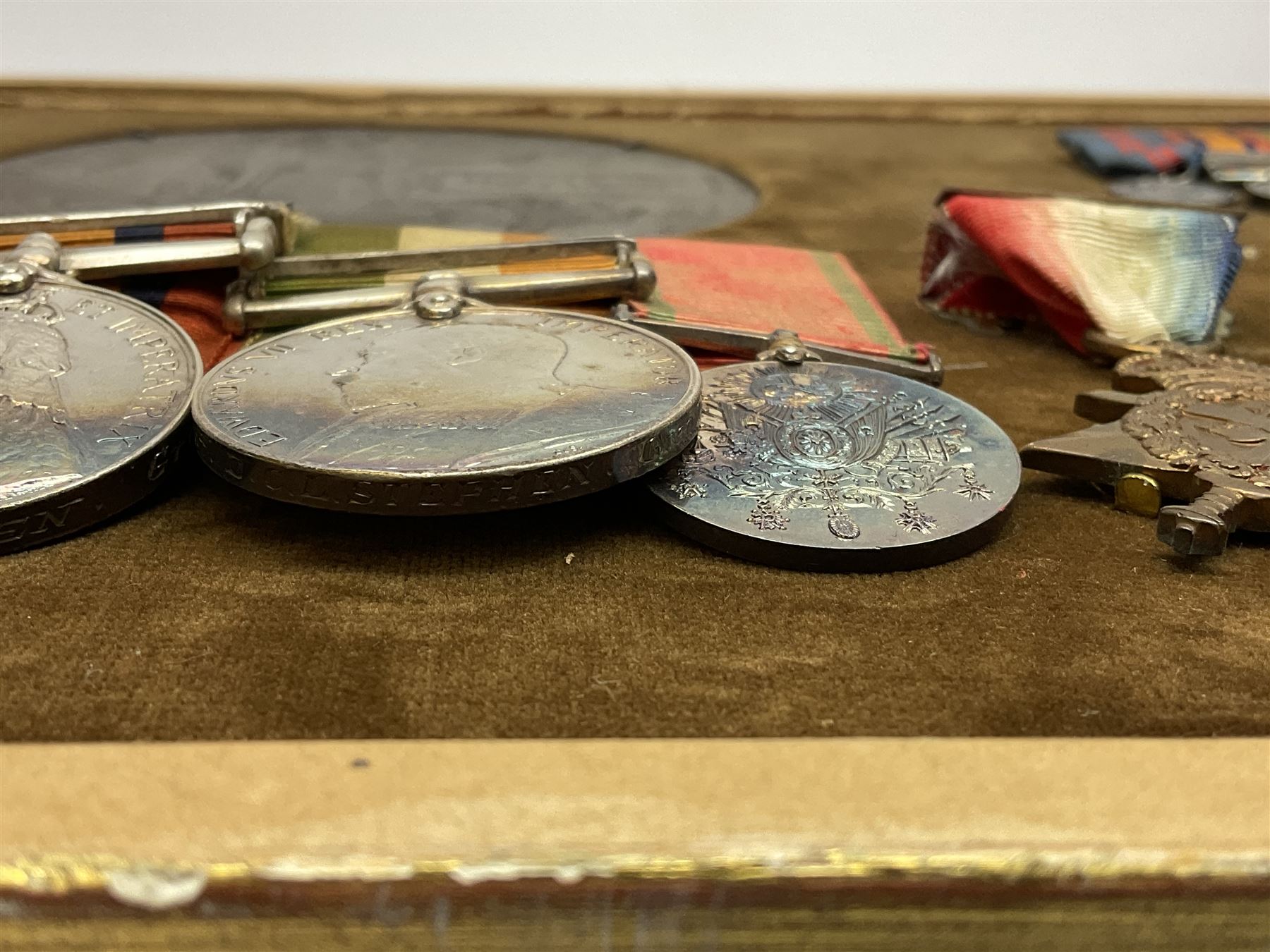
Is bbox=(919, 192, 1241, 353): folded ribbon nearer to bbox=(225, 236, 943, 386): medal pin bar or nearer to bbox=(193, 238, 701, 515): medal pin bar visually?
bbox=(225, 236, 943, 386): medal pin bar

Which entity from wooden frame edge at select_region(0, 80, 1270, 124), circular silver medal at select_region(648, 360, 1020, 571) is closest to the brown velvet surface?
circular silver medal at select_region(648, 360, 1020, 571)

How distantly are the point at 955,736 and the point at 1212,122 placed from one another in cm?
218

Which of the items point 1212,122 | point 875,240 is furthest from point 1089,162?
point 875,240

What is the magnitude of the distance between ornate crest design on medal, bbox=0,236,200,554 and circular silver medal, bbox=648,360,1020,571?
0.34 meters

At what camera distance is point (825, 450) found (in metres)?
0.89

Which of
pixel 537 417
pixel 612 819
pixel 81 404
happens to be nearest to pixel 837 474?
pixel 537 417

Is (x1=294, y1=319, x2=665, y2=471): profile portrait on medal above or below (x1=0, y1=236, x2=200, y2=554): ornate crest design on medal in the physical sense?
above

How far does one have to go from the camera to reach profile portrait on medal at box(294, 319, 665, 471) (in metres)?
0.77

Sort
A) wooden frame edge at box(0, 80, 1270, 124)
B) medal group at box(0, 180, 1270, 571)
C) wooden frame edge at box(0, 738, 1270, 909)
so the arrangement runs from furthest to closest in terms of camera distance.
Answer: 1. wooden frame edge at box(0, 80, 1270, 124)
2. medal group at box(0, 180, 1270, 571)
3. wooden frame edge at box(0, 738, 1270, 909)

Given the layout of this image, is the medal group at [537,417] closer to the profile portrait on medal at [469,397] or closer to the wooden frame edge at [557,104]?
the profile portrait on medal at [469,397]

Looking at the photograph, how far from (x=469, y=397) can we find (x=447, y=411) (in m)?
0.03

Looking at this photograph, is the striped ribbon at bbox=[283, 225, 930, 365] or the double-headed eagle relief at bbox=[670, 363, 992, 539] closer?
the double-headed eagle relief at bbox=[670, 363, 992, 539]

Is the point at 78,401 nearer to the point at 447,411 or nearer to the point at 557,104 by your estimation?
the point at 447,411

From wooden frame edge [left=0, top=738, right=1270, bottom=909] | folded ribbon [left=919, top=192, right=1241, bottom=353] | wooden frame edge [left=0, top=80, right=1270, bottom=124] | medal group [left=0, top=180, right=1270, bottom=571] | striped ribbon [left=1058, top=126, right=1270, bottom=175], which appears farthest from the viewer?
wooden frame edge [left=0, top=80, right=1270, bottom=124]
